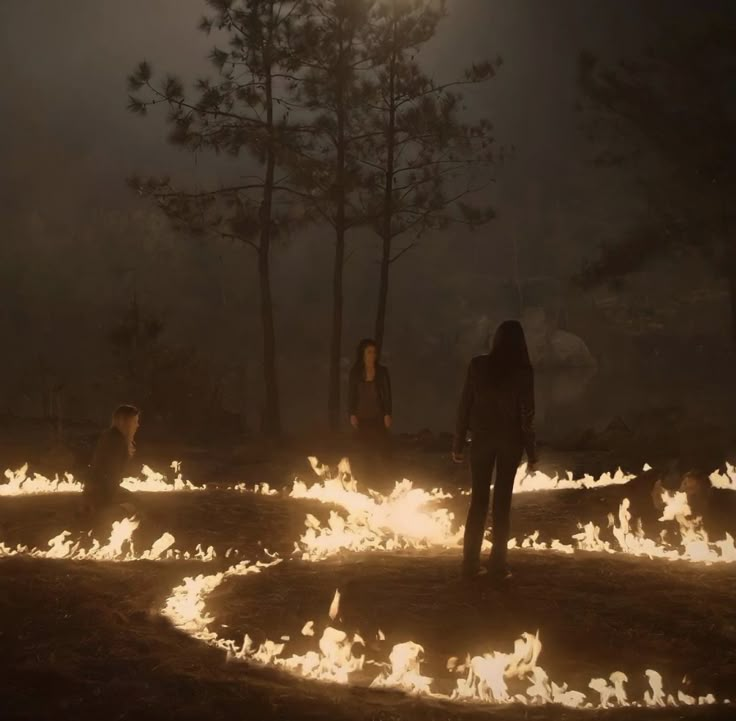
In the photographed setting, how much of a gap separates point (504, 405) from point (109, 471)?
5137mm

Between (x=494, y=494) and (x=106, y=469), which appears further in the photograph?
(x=106, y=469)

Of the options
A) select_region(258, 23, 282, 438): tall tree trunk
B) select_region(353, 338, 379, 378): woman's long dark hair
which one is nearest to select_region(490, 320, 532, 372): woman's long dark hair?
select_region(353, 338, 379, 378): woman's long dark hair

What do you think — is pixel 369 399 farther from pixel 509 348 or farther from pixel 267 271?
pixel 267 271

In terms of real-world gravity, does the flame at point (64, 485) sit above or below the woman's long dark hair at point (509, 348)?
below

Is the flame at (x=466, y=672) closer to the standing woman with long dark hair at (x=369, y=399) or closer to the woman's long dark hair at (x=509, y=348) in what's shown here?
the woman's long dark hair at (x=509, y=348)

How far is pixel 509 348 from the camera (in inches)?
333

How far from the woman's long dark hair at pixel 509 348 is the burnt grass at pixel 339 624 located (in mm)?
2021

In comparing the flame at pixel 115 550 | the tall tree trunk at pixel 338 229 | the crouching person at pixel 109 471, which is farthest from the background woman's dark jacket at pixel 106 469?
the tall tree trunk at pixel 338 229

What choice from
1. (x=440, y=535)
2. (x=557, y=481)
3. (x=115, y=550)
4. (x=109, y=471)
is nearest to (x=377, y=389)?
(x=440, y=535)

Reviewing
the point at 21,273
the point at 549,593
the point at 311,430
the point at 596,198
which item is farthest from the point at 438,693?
the point at 596,198

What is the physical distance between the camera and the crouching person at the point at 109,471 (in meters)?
11.1

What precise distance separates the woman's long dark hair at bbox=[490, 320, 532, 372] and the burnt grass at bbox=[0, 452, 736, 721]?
2021 millimetres

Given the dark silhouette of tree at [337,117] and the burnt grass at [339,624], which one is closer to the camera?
the burnt grass at [339,624]

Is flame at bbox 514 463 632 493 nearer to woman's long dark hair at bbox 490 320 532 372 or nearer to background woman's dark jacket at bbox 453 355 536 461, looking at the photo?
background woman's dark jacket at bbox 453 355 536 461
